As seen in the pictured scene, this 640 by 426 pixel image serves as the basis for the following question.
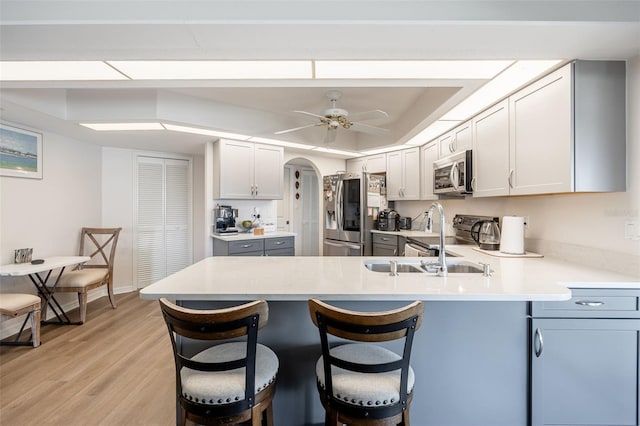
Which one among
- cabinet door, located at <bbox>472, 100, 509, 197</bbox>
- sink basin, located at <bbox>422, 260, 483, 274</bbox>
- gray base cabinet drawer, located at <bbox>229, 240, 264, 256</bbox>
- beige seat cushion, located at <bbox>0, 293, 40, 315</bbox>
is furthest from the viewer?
gray base cabinet drawer, located at <bbox>229, 240, 264, 256</bbox>

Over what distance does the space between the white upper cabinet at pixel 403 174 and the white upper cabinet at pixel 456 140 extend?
694 millimetres

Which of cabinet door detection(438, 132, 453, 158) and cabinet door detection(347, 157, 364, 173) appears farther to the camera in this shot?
cabinet door detection(347, 157, 364, 173)

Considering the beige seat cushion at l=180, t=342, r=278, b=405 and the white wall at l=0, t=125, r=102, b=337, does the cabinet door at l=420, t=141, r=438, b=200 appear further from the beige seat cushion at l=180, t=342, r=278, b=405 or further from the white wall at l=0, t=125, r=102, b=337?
the white wall at l=0, t=125, r=102, b=337

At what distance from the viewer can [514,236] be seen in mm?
2400

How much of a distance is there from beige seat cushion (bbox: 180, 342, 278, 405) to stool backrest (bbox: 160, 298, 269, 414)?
0.04m

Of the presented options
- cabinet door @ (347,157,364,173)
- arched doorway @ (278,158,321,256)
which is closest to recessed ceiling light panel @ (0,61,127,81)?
cabinet door @ (347,157,364,173)

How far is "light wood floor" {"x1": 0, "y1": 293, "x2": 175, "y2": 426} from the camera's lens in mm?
1877

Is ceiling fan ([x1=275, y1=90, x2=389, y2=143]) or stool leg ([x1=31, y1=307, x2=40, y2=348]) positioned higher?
ceiling fan ([x1=275, y1=90, x2=389, y2=143])

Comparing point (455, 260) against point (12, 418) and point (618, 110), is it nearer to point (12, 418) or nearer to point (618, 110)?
point (618, 110)

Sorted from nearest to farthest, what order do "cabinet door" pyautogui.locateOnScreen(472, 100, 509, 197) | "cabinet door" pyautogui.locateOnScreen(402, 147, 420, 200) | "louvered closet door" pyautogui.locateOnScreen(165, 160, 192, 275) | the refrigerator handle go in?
"cabinet door" pyautogui.locateOnScreen(472, 100, 509, 197), "cabinet door" pyautogui.locateOnScreen(402, 147, 420, 200), the refrigerator handle, "louvered closet door" pyautogui.locateOnScreen(165, 160, 192, 275)

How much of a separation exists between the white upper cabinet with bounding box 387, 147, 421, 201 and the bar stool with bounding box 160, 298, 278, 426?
11.6 ft

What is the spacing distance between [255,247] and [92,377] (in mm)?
2091

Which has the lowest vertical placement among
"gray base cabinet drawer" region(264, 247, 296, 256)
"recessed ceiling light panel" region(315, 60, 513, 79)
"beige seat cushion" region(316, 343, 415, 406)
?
"beige seat cushion" region(316, 343, 415, 406)

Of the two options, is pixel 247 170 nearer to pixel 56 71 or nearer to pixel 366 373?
pixel 56 71
